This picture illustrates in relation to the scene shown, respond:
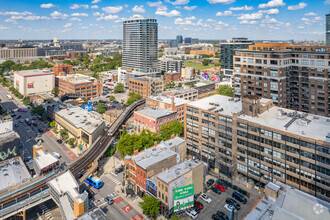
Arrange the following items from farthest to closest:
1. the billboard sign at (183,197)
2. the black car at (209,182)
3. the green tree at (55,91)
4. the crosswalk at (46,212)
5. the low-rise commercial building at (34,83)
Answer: the low-rise commercial building at (34,83) → the green tree at (55,91) → the black car at (209,182) → the crosswalk at (46,212) → the billboard sign at (183,197)

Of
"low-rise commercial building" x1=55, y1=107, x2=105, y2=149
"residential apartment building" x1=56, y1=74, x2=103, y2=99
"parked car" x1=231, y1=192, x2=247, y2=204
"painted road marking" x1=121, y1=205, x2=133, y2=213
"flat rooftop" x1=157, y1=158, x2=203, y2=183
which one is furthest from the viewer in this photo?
"residential apartment building" x1=56, y1=74, x2=103, y2=99

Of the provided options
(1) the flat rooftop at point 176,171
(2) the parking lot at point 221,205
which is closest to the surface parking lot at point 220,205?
(2) the parking lot at point 221,205

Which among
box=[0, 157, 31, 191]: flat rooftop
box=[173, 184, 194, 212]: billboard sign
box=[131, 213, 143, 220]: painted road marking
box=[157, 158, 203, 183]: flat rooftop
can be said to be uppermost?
box=[157, 158, 203, 183]: flat rooftop

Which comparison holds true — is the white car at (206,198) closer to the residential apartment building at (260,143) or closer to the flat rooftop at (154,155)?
the flat rooftop at (154,155)

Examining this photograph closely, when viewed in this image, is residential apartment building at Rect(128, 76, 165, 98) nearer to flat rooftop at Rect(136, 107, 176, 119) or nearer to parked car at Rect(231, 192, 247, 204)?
flat rooftop at Rect(136, 107, 176, 119)

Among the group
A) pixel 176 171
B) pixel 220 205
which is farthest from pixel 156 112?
pixel 220 205

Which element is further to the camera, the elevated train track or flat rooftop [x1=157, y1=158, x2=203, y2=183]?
flat rooftop [x1=157, y1=158, x2=203, y2=183]

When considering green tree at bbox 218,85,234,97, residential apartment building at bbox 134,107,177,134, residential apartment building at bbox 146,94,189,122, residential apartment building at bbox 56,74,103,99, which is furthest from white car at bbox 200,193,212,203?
residential apartment building at bbox 56,74,103,99

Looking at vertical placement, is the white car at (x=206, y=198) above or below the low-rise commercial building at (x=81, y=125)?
below
